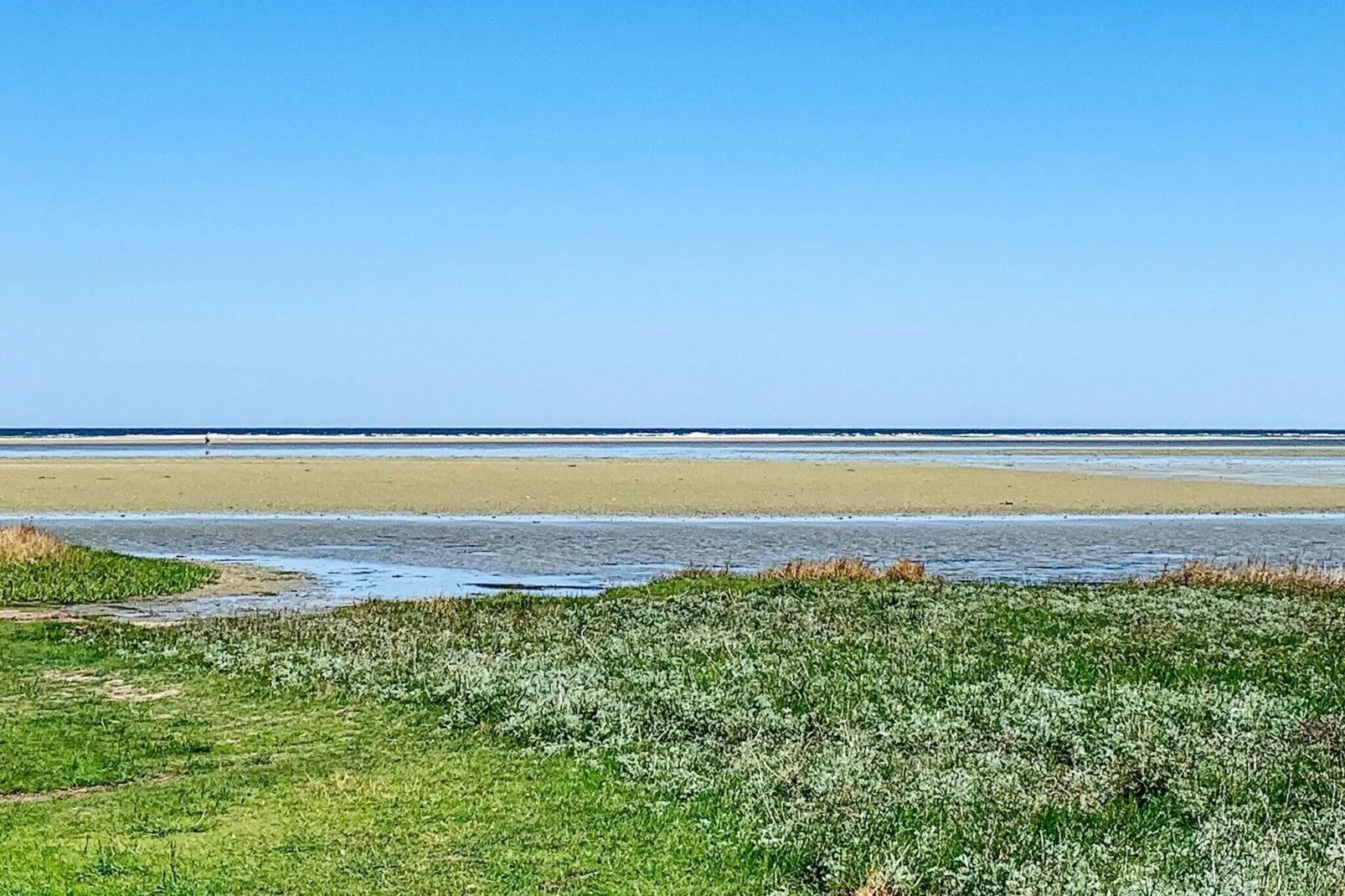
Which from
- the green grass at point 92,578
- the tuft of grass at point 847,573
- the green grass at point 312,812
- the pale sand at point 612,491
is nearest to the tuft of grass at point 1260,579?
the tuft of grass at point 847,573

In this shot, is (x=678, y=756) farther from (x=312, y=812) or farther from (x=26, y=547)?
(x=26, y=547)

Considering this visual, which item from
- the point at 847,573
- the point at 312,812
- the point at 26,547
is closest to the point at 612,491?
the point at 847,573

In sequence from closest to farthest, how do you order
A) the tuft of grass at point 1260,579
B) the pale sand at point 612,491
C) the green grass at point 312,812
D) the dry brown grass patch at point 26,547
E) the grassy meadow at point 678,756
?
the green grass at point 312,812 < the grassy meadow at point 678,756 < the tuft of grass at point 1260,579 < the dry brown grass patch at point 26,547 < the pale sand at point 612,491

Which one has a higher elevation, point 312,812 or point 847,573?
point 847,573

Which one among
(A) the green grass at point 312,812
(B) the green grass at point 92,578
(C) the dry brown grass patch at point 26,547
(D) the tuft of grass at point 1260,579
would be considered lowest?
(A) the green grass at point 312,812

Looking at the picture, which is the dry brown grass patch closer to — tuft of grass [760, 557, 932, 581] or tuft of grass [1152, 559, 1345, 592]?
tuft of grass [760, 557, 932, 581]

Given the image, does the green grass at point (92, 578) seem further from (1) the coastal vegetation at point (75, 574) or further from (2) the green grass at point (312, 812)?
(2) the green grass at point (312, 812)

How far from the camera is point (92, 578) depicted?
78.3 ft

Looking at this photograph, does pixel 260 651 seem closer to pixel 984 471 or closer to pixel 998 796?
pixel 998 796

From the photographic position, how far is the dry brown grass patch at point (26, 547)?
24.6m

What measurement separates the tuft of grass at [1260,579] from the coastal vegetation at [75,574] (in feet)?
56.2

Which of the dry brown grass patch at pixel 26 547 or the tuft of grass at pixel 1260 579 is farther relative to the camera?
the dry brown grass patch at pixel 26 547

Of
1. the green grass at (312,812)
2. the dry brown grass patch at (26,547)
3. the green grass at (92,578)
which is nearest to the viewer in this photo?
the green grass at (312,812)

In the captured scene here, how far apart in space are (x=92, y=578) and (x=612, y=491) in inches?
1215
